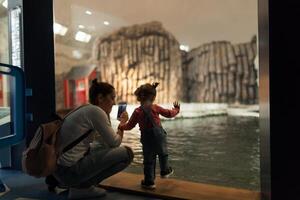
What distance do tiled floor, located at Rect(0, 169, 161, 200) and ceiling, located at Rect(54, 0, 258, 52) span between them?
131cm

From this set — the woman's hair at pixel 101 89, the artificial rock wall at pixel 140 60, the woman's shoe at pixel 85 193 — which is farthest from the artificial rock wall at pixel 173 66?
the woman's shoe at pixel 85 193

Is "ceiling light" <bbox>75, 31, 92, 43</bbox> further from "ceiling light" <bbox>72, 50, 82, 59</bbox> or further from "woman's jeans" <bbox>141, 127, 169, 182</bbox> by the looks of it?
"woman's jeans" <bbox>141, 127, 169, 182</bbox>

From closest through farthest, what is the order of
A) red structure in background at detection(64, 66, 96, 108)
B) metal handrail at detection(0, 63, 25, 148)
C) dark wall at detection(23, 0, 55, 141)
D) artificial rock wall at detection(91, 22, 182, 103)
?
metal handrail at detection(0, 63, 25, 148)
dark wall at detection(23, 0, 55, 141)
artificial rock wall at detection(91, 22, 182, 103)
red structure in background at detection(64, 66, 96, 108)

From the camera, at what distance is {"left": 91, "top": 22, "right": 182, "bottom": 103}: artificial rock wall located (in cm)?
291

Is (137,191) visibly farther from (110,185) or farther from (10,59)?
(10,59)

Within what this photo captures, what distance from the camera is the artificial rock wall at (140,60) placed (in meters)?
2.91

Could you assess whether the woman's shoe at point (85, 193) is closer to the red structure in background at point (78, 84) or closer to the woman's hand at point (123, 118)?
the woman's hand at point (123, 118)

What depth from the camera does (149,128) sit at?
2.24m

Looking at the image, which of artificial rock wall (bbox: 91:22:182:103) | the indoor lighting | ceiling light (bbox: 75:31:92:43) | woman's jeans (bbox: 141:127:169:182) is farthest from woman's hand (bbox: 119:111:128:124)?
ceiling light (bbox: 75:31:92:43)

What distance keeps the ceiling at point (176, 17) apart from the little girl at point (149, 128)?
780 mm

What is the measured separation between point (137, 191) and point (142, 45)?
141 centimetres

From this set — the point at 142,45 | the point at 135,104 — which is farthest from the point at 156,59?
the point at 135,104

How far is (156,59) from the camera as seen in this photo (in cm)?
303
